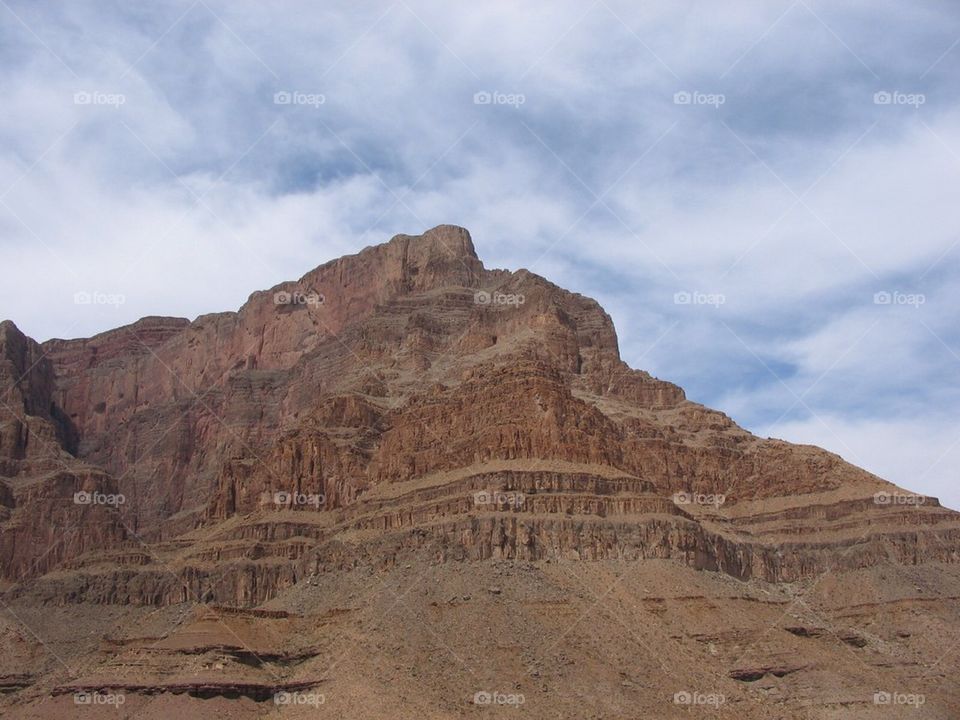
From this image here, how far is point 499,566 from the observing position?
403 feet

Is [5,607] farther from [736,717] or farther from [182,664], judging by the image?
[736,717]

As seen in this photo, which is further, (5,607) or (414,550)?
(5,607)

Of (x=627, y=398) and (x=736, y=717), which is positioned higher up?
(x=627, y=398)

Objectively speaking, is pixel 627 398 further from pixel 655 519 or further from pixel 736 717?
pixel 736 717

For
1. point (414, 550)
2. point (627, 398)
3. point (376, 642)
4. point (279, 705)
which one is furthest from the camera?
point (627, 398)

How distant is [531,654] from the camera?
107 meters

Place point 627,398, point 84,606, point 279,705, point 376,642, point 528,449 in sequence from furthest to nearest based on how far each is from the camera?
point 627,398, point 84,606, point 528,449, point 376,642, point 279,705

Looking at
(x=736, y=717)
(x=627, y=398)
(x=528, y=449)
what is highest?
(x=627, y=398)

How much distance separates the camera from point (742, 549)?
502 feet

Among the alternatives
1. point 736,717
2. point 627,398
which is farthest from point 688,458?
point 736,717

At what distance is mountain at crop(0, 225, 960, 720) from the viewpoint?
10388 cm

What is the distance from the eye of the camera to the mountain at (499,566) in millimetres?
103875

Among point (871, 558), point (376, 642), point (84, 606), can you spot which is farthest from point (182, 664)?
point (871, 558)

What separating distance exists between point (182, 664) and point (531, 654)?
87.5ft
